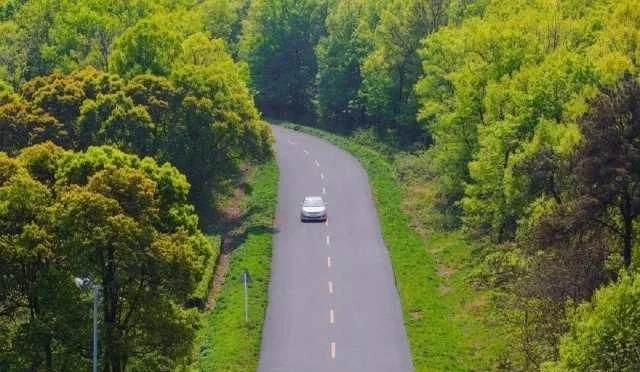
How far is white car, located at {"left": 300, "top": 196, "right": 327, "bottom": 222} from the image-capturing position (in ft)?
189

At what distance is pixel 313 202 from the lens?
2299 inches

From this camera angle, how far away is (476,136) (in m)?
54.2

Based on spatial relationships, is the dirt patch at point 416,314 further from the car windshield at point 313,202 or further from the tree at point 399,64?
the tree at point 399,64

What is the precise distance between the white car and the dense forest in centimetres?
428

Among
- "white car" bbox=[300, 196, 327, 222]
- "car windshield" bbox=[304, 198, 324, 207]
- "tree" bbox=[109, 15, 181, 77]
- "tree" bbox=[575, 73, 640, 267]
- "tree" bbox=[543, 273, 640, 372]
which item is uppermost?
"tree" bbox=[109, 15, 181, 77]

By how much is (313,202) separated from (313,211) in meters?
0.96

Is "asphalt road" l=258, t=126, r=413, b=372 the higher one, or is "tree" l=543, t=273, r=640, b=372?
"tree" l=543, t=273, r=640, b=372

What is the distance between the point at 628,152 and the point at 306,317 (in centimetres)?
1790

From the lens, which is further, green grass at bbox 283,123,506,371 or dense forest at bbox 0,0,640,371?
green grass at bbox 283,123,506,371

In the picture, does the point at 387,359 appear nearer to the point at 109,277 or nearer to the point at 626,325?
the point at 109,277

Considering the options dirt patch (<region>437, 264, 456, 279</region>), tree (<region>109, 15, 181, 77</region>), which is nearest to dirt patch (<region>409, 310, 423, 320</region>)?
dirt patch (<region>437, 264, 456, 279</region>)

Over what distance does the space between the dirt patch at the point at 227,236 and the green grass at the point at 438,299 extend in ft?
27.7

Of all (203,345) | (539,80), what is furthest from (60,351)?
(539,80)

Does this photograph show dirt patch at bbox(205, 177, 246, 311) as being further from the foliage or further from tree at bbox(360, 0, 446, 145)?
tree at bbox(360, 0, 446, 145)
